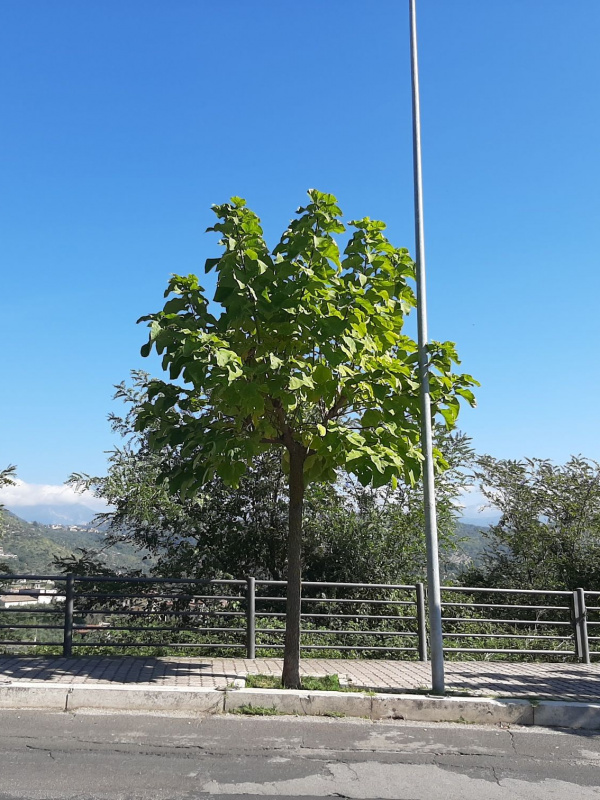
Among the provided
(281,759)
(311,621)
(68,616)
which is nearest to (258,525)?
(311,621)

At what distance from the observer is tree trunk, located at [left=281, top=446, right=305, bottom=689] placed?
8141 mm

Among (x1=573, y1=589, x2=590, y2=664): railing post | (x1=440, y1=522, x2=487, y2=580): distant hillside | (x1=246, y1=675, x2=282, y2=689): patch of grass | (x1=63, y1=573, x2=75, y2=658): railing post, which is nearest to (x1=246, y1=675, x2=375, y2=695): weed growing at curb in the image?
(x1=246, y1=675, x2=282, y2=689): patch of grass

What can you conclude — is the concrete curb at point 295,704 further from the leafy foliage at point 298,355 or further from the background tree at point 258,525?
the background tree at point 258,525

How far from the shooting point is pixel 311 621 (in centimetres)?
1280

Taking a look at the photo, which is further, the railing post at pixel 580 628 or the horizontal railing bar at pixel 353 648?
the railing post at pixel 580 628

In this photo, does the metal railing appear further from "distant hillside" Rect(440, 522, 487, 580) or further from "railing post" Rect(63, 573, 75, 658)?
"distant hillside" Rect(440, 522, 487, 580)

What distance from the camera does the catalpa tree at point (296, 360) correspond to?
7738mm

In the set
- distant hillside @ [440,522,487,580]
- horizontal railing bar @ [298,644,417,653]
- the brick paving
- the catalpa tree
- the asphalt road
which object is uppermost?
the catalpa tree

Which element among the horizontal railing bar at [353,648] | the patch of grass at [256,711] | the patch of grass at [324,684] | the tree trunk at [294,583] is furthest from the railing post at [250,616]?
the patch of grass at [256,711]

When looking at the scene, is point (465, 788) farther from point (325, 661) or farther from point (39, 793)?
point (325, 661)

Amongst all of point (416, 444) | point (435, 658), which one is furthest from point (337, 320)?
point (435, 658)

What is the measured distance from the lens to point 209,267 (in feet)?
27.5

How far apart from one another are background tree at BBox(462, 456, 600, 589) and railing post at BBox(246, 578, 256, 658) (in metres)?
7.12

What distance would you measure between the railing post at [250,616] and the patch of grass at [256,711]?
2436mm
